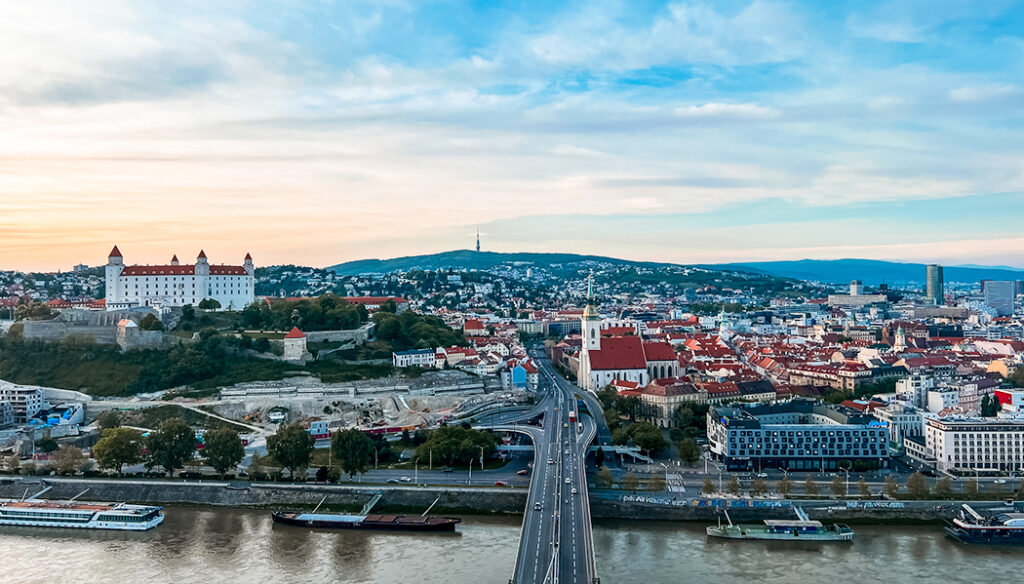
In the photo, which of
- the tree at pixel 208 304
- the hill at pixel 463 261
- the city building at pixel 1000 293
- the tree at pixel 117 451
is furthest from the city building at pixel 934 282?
the tree at pixel 117 451

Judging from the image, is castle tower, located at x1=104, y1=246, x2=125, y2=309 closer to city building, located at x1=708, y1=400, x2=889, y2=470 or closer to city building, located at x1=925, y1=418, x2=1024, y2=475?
city building, located at x1=708, y1=400, x2=889, y2=470

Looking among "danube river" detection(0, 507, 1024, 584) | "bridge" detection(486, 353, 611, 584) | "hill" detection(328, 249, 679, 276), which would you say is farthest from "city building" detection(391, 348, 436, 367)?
"hill" detection(328, 249, 679, 276)

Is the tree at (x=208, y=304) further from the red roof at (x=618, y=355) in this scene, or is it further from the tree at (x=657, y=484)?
the tree at (x=657, y=484)

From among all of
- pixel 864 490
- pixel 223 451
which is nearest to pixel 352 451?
pixel 223 451

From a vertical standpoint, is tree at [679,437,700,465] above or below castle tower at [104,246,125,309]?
below

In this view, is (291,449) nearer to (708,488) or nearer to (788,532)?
(708,488)

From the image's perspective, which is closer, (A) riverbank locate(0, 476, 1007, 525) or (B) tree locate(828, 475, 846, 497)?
(A) riverbank locate(0, 476, 1007, 525)
